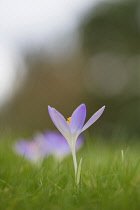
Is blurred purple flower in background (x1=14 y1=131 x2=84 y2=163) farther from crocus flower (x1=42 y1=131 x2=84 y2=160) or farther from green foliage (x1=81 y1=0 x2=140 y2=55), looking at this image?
green foliage (x1=81 y1=0 x2=140 y2=55)

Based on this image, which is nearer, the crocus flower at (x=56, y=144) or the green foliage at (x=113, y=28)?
the crocus flower at (x=56, y=144)

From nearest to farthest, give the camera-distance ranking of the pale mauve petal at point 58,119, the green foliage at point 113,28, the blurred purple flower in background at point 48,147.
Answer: the pale mauve petal at point 58,119 < the blurred purple flower in background at point 48,147 < the green foliage at point 113,28

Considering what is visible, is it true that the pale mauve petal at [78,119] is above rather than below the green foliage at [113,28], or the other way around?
below

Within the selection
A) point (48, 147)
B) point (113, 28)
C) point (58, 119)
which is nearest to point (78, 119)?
point (58, 119)

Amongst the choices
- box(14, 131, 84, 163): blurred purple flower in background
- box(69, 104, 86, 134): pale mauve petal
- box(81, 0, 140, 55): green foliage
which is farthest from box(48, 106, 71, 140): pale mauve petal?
box(81, 0, 140, 55): green foliage

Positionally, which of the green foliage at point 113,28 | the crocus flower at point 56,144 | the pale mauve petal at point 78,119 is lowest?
the pale mauve petal at point 78,119

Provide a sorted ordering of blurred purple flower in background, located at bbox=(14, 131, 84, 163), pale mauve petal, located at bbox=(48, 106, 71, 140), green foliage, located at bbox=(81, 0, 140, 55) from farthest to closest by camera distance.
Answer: green foliage, located at bbox=(81, 0, 140, 55) < blurred purple flower in background, located at bbox=(14, 131, 84, 163) < pale mauve petal, located at bbox=(48, 106, 71, 140)

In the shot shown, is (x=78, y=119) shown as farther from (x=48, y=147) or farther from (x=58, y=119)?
(x=48, y=147)

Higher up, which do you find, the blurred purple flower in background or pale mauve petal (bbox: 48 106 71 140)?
the blurred purple flower in background

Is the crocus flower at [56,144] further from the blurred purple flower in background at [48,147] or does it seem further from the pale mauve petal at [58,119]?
the pale mauve petal at [58,119]

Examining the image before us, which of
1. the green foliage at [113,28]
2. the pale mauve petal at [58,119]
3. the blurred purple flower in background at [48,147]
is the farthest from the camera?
the green foliage at [113,28]

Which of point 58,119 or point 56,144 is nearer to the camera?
point 58,119

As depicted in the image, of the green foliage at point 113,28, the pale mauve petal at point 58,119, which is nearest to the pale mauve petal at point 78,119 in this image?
the pale mauve petal at point 58,119
